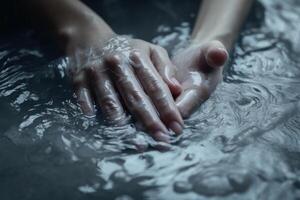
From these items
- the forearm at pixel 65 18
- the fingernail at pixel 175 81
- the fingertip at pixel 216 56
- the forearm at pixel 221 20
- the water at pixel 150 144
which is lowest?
the water at pixel 150 144

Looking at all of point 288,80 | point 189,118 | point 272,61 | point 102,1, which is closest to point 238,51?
point 272,61

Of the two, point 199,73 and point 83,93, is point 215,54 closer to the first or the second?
point 199,73

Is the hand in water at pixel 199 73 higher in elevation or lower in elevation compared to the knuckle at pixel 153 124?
higher

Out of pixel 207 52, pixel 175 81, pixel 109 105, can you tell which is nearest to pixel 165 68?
pixel 175 81

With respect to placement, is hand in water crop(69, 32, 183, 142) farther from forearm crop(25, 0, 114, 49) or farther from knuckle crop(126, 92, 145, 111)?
forearm crop(25, 0, 114, 49)

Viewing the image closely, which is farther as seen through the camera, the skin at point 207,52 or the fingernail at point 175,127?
the skin at point 207,52

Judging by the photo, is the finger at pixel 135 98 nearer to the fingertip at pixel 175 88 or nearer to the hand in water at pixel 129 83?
the hand in water at pixel 129 83

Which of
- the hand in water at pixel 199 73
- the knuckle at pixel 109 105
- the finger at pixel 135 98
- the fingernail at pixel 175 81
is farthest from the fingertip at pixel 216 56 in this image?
the knuckle at pixel 109 105
